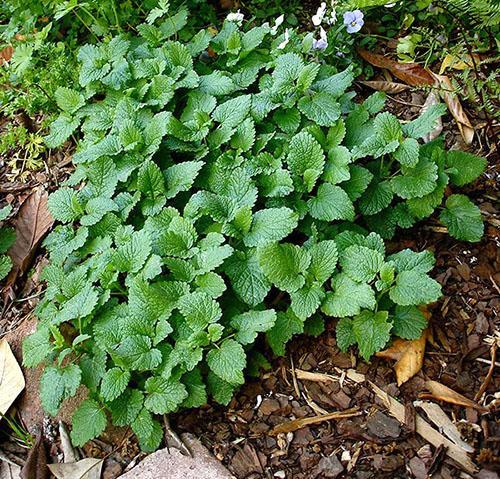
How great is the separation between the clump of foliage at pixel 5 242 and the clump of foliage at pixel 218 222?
29 centimetres

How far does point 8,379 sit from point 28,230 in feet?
Result: 2.36

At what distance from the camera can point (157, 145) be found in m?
2.60

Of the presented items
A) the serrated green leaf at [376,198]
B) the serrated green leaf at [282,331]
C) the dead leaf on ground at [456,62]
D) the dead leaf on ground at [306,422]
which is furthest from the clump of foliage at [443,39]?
the dead leaf on ground at [306,422]

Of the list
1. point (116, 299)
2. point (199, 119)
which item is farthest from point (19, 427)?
point (199, 119)

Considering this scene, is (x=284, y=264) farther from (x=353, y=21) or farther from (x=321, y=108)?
(x=353, y=21)

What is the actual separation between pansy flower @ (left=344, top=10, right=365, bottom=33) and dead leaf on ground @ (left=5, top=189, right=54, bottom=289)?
5.09ft

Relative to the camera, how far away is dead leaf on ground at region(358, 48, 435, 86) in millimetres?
3113

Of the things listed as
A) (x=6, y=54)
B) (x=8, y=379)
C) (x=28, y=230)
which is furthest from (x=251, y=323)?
(x=6, y=54)

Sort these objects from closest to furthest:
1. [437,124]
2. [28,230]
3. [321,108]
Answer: [321,108], [437,124], [28,230]

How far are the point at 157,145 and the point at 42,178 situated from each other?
837 millimetres

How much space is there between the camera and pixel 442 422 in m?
2.15

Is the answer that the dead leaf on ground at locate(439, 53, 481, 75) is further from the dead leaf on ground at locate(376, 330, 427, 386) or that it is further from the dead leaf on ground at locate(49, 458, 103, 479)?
the dead leaf on ground at locate(49, 458, 103, 479)

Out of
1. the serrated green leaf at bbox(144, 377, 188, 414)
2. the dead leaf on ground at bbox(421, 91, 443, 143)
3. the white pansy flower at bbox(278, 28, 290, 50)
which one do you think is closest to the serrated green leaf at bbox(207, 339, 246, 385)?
the serrated green leaf at bbox(144, 377, 188, 414)

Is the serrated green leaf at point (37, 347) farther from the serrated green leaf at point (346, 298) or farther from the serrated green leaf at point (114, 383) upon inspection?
the serrated green leaf at point (346, 298)
